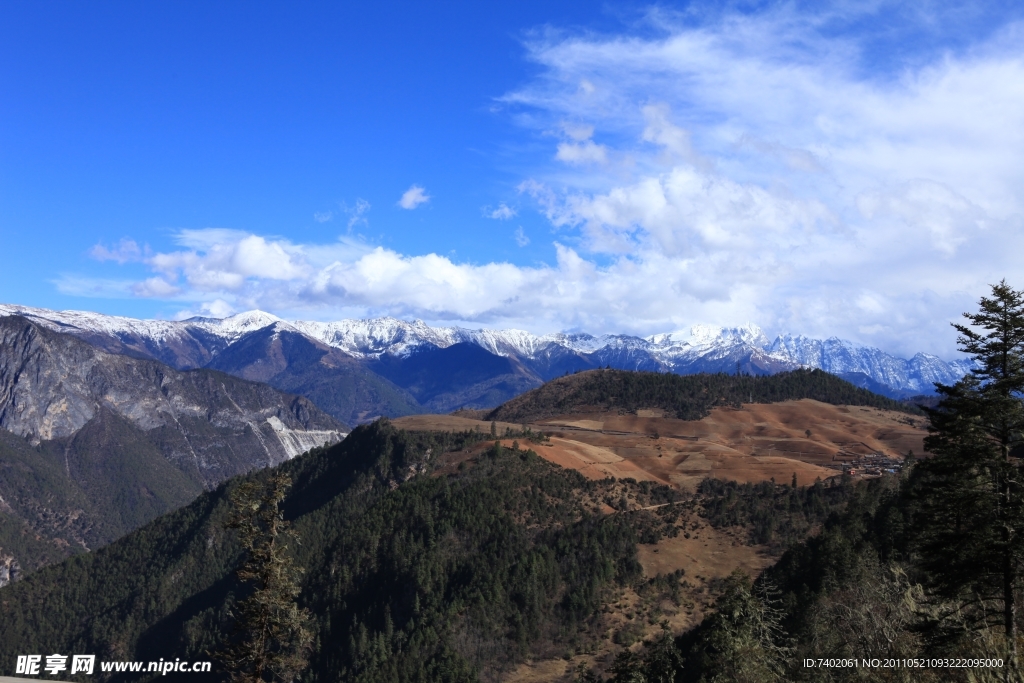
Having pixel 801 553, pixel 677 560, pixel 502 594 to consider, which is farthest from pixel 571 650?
pixel 801 553

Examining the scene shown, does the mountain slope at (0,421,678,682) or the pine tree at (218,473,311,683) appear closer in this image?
the pine tree at (218,473,311,683)

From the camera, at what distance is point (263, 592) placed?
34.1 m

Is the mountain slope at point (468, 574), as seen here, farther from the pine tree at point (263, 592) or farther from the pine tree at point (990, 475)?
the pine tree at point (990, 475)

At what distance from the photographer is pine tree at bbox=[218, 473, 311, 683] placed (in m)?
34.4

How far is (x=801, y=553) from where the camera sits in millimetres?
88688

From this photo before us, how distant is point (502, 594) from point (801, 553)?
47912mm

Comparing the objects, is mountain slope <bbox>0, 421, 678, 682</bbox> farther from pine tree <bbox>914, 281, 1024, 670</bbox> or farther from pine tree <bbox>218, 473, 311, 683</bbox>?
pine tree <bbox>914, 281, 1024, 670</bbox>

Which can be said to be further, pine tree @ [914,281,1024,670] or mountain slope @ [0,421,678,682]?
mountain slope @ [0,421,678,682]

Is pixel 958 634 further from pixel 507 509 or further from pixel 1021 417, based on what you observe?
pixel 507 509

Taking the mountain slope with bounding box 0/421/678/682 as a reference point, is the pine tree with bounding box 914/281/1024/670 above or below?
above

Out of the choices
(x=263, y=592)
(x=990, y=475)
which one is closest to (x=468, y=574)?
(x=263, y=592)

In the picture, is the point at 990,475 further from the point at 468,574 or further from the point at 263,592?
the point at 468,574

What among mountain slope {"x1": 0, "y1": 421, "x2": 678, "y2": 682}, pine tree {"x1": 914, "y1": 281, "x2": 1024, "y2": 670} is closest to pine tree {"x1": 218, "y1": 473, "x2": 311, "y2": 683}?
pine tree {"x1": 914, "y1": 281, "x2": 1024, "y2": 670}

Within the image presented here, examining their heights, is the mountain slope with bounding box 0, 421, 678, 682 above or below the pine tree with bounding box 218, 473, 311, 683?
below
